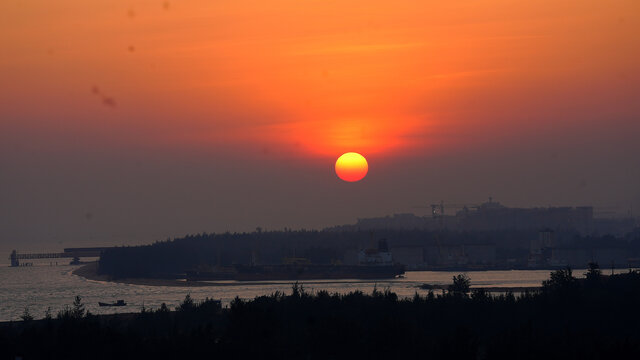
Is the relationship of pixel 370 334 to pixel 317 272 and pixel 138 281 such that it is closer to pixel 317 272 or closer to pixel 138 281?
pixel 317 272

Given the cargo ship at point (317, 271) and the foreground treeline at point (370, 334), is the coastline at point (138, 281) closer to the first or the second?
the cargo ship at point (317, 271)

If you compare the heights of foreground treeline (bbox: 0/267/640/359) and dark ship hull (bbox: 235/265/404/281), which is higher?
dark ship hull (bbox: 235/265/404/281)

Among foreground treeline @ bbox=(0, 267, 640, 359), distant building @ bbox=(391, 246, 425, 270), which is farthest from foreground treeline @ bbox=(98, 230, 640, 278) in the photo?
foreground treeline @ bbox=(0, 267, 640, 359)

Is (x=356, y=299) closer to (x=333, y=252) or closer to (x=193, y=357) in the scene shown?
(x=193, y=357)

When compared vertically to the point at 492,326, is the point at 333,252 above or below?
above

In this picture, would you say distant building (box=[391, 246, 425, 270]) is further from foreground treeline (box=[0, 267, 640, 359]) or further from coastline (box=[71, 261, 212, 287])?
foreground treeline (box=[0, 267, 640, 359])

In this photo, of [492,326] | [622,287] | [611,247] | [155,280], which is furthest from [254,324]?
[611,247]
